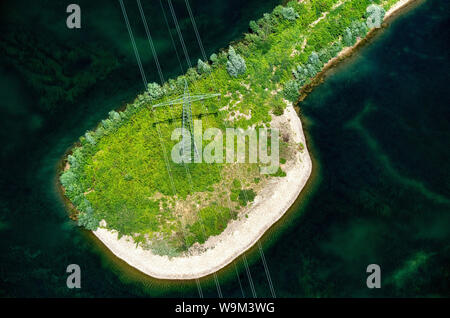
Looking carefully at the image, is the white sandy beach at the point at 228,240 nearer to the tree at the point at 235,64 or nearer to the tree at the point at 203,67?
the tree at the point at 235,64

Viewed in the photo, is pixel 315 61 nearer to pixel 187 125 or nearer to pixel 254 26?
pixel 254 26

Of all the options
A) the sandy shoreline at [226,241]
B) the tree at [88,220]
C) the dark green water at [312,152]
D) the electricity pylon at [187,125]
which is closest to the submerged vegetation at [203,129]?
the tree at [88,220]

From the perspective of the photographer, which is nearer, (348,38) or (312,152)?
(312,152)

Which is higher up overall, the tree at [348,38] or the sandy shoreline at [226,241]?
the tree at [348,38]

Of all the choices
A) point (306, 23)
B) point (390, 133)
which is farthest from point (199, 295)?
point (306, 23)

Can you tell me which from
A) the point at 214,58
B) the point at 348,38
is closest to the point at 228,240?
the point at 214,58

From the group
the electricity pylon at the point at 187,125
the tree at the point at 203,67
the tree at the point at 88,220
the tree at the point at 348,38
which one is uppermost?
the tree at the point at 203,67
